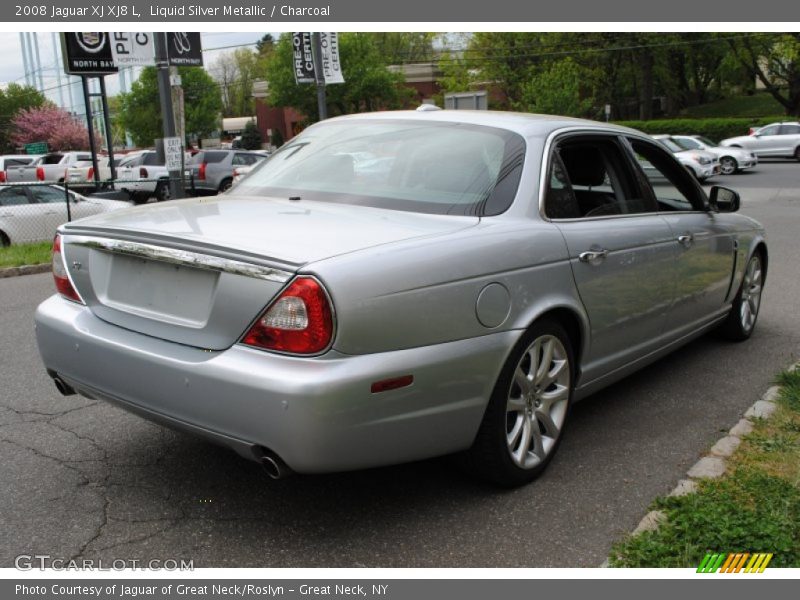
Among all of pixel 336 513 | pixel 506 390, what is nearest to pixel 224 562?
pixel 336 513

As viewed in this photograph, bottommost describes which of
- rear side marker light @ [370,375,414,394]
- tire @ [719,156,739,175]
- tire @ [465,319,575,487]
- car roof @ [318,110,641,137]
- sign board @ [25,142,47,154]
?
tire @ [719,156,739,175]

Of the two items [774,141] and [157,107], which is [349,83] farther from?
[774,141]

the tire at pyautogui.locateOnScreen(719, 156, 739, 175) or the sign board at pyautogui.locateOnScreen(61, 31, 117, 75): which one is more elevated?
the sign board at pyautogui.locateOnScreen(61, 31, 117, 75)

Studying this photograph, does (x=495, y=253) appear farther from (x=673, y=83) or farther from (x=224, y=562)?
(x=673, y=83)

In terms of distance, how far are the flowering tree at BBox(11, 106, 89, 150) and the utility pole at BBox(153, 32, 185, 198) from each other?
58215 millimetres

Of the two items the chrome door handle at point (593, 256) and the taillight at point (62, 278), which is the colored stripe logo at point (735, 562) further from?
the taillight at point (62, 278)

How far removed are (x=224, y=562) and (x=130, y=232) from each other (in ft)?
4.48

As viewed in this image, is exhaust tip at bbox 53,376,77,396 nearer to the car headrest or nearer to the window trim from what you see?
the window trim

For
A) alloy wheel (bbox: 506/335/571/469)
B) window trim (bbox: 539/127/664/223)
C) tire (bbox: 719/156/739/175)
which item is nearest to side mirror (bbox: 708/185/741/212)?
window trim (bbox: 539/127/664/223)

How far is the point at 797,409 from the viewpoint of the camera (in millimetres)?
4438

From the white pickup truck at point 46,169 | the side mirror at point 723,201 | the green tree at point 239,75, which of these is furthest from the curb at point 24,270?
the green tree at point 239,75

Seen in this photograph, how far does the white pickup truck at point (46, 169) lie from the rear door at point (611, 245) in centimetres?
2619

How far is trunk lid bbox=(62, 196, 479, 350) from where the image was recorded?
9.47 ft

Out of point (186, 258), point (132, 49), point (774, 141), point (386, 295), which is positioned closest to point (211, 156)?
point (132, 49)
